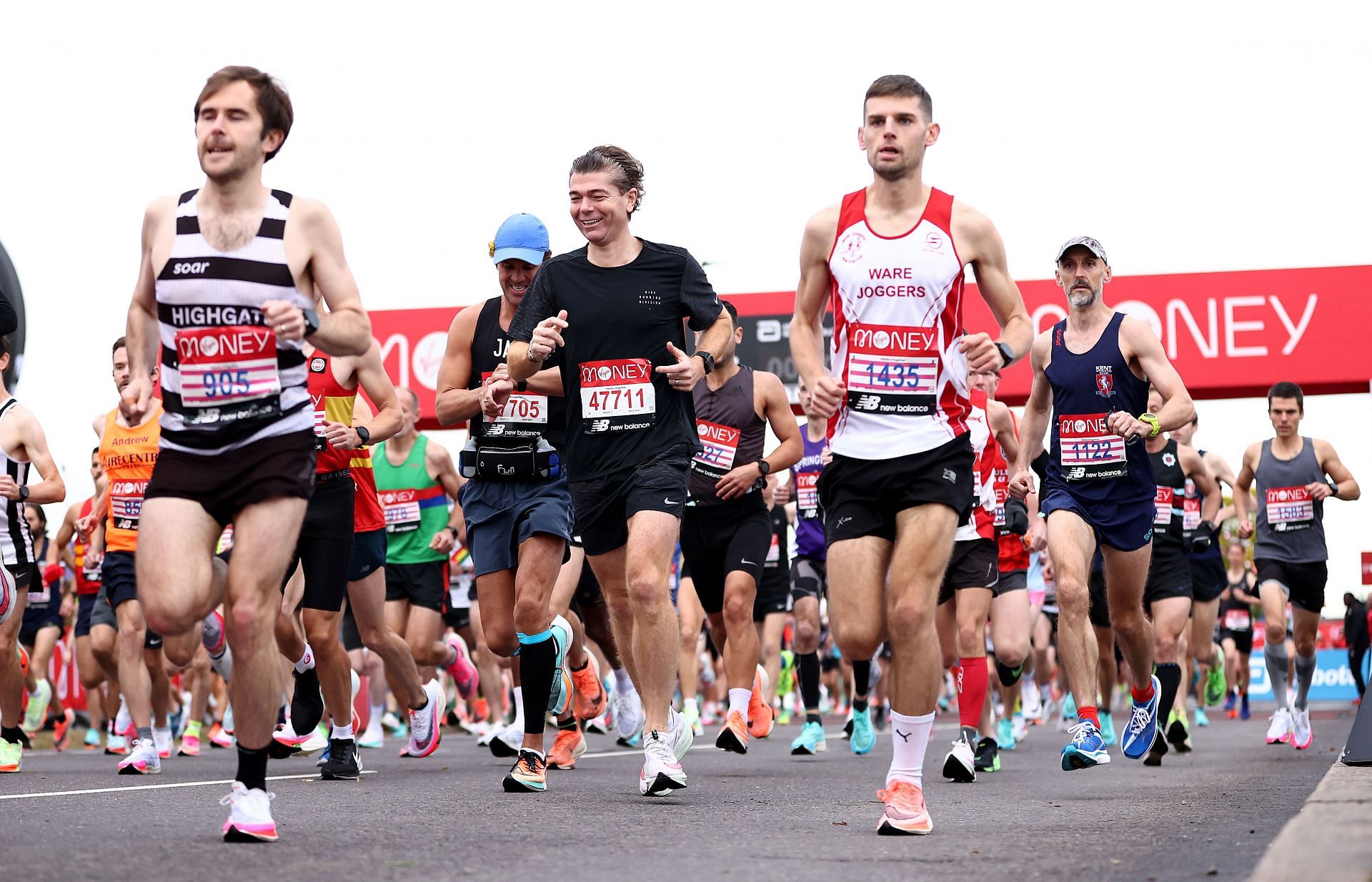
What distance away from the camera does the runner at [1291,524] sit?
14219mm

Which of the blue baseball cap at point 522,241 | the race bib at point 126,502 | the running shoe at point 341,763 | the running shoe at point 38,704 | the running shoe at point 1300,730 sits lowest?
the running shoe at point 38,704

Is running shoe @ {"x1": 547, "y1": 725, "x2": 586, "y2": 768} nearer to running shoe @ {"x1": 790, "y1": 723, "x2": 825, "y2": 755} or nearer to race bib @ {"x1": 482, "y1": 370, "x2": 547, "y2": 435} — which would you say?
race bib @ {"x1": 482, "y1": 370, "x2": 547, "y2": 435}

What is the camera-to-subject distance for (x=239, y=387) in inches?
214

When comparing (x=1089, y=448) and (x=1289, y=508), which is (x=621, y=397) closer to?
(x=1089, y=448)

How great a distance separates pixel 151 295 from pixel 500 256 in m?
3.03

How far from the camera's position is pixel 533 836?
5586mm

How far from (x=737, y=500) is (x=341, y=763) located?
10.8 feet

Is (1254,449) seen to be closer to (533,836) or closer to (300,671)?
(300,671)

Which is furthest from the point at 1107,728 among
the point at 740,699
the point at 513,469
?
the point at 513,469

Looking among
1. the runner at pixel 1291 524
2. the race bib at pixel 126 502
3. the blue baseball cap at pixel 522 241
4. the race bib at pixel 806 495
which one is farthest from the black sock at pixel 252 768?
the runner at pixel 1291 524

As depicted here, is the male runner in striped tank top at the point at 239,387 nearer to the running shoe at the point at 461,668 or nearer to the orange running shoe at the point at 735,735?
the orange running shoe at the point at 735,735

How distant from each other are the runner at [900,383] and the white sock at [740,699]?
4.08 m

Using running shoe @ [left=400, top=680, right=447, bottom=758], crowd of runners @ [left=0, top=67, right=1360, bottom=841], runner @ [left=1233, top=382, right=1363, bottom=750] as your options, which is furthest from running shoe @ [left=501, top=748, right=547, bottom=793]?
runner @ [left=1233, top=382, right=1363, bottom=750]

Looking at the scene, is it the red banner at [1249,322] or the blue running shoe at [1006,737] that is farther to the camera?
the red banner at [1249,322]
